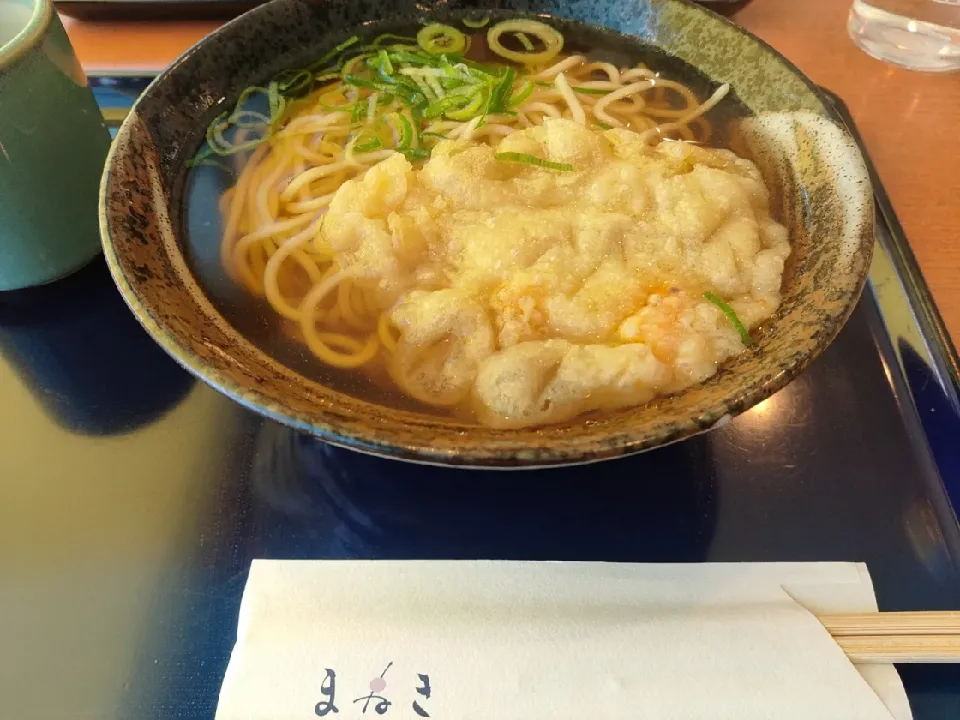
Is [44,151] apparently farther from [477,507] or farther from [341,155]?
[477,507]

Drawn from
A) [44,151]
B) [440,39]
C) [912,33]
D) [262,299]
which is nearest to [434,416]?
[262,299]

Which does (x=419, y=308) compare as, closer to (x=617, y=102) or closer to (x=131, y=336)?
(x=131, y=336)

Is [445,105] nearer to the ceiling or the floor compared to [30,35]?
nearer to the floor

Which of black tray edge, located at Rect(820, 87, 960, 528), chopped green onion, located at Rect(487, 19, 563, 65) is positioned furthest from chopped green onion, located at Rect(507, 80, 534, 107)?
black tray edge, located at Rect(820, 87, 960, 528)

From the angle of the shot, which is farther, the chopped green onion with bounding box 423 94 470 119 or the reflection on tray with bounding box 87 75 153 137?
the reflection on tray with bounding box 87 75 153 137

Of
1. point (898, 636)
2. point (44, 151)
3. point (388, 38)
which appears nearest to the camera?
point (898, 636)

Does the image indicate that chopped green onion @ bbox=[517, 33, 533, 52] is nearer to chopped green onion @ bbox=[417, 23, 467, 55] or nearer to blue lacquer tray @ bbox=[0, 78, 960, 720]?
chopped green onion @ bbox=[417, 23, 467, 55]
